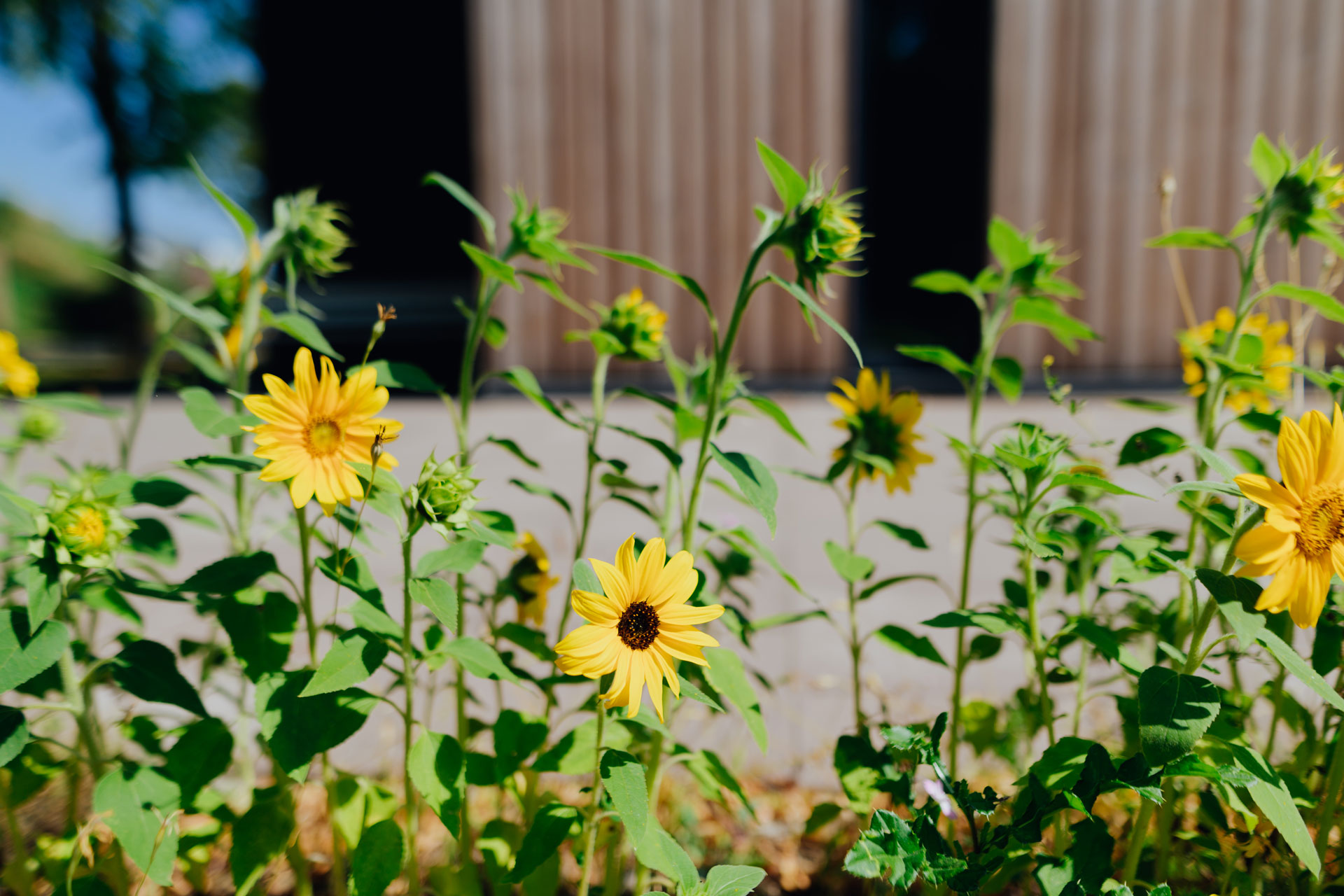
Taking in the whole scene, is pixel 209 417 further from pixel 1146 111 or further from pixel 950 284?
pixel 1146 111

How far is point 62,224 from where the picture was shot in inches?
977

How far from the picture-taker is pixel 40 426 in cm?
137

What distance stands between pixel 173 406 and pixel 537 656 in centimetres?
458

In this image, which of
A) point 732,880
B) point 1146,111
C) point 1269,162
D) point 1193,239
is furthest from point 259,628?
point 1146,111

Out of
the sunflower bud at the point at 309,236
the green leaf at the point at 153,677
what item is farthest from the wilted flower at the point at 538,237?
the green leaf at the point at 153,677

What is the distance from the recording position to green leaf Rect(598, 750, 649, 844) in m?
0.65

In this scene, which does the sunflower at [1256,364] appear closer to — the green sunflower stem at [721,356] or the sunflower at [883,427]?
the sunflower at [883,427]

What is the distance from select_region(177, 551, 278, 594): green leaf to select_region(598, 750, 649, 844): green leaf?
36 centimetres

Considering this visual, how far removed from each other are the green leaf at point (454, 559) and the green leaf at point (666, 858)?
0.27m

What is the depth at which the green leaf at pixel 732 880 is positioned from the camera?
0.69 meters

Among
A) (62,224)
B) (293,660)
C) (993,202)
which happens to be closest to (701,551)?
(293,660)

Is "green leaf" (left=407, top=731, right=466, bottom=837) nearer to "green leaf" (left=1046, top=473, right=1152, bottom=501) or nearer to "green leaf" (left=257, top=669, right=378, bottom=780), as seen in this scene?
"green leaf" (left=257, top=669, right=378, bottom=780)

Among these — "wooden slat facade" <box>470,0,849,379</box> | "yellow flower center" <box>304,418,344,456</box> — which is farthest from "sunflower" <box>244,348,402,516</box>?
"wooden slat facade" <box>470,0,849,379</box>

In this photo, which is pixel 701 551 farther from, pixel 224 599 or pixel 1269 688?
pixel 1269 688
